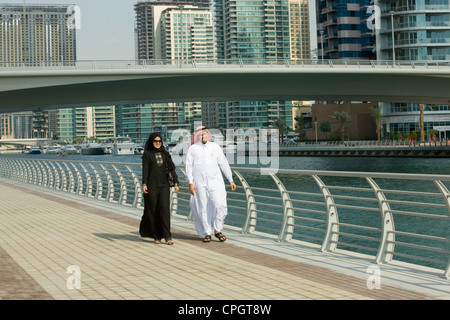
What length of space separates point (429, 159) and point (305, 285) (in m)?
61.5

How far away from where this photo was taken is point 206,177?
10.5 metres

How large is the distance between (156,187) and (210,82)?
3843cm

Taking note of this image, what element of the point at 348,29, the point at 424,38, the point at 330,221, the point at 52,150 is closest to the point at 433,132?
the point at 424,38

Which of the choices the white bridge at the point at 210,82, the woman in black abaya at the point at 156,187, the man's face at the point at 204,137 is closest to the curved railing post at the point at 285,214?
the man's face at the point at 204,137

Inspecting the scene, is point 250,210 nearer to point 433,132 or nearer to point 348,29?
point 433,132

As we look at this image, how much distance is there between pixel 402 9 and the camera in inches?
3895

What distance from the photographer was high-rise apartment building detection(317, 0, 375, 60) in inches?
4958

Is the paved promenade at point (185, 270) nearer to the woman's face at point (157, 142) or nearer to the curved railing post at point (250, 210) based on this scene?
the curved railing post at point (250, 210)

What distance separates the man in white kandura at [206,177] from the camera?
415 inches

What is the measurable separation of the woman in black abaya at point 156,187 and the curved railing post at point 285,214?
5.76 feet

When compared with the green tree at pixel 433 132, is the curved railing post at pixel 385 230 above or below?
below

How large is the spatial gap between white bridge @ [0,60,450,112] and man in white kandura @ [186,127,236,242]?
32939 mm
